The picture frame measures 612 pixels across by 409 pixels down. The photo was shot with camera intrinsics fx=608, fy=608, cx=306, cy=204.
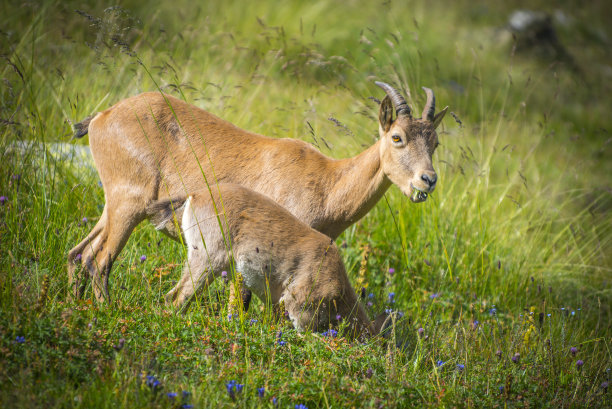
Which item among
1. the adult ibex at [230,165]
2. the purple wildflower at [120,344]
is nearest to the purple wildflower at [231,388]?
the purple wildflower at [120,344]

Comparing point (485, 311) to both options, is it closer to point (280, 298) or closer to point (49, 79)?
point (280, 298)

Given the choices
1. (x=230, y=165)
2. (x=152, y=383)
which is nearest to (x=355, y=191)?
(x=230, y=165)

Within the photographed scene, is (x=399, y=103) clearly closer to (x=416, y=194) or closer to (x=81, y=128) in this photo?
(x=416, y=194)

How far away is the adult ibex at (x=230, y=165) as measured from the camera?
5176mm

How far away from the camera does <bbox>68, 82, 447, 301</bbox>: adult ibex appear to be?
5.18m

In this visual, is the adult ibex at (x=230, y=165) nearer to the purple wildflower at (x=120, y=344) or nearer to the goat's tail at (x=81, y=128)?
the goat's tail at (x=81, y=128)

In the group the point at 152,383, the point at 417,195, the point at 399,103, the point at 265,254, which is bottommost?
the point at 152,383

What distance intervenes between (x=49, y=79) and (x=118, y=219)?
2.70 metres

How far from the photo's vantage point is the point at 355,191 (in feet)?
17.7

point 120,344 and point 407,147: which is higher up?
point 407,147

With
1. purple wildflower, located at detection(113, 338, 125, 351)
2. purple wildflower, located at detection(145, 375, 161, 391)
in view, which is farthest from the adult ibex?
purple wildflower, located at detection(145, 375, 161, 391)

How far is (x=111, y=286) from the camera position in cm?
489

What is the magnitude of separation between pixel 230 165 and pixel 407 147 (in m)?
1.56

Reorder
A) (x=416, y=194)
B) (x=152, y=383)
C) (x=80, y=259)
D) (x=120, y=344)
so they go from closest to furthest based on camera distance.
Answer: (x=152, y=383) < (x=120, y=344) < (x=80, y=259) < (x=416, y=194)
